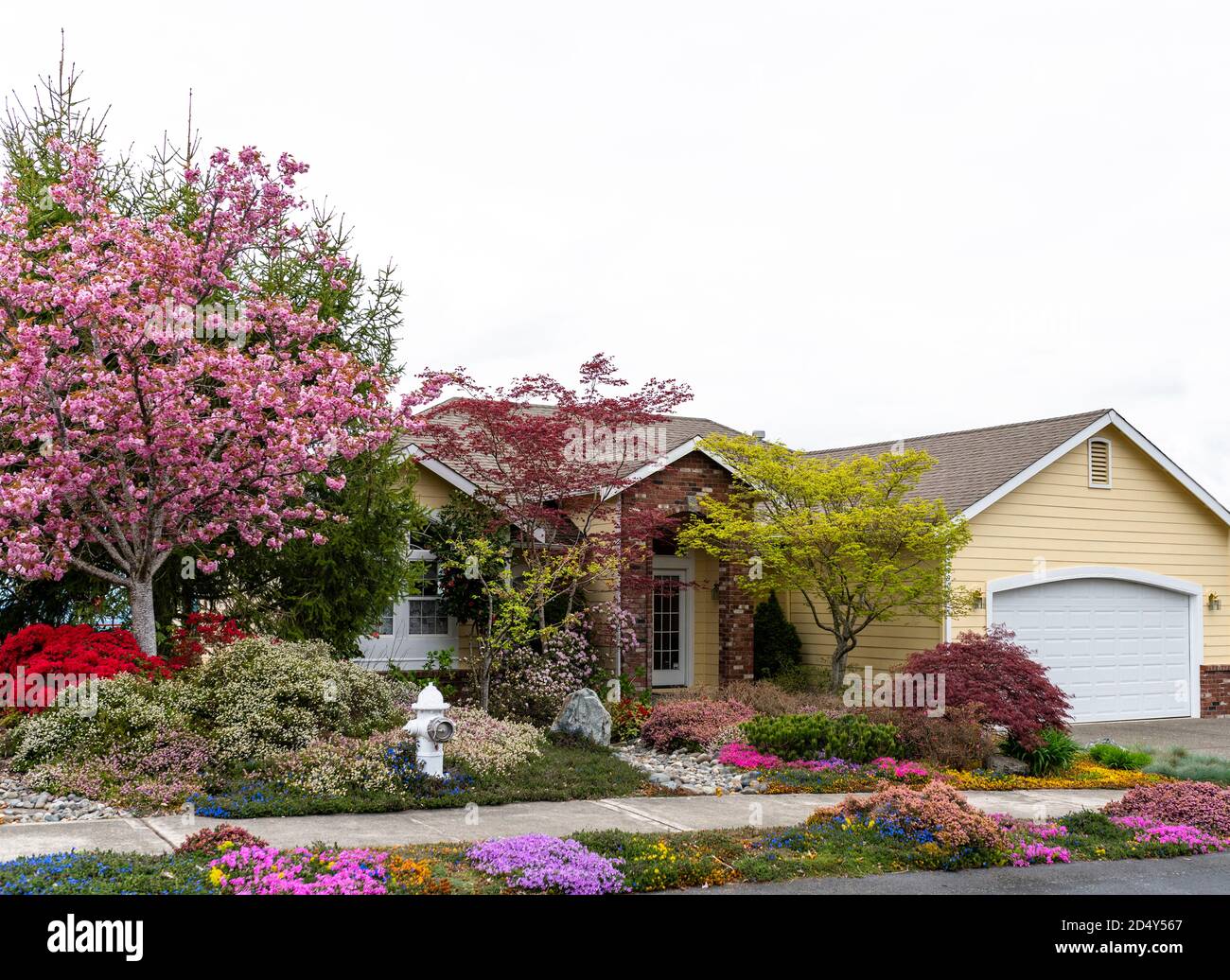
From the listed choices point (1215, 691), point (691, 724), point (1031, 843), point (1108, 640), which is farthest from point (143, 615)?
point (1215, 691)

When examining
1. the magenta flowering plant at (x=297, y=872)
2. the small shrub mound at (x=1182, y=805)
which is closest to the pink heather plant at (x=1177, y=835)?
the small shrub mound at (x=1182, y=805)

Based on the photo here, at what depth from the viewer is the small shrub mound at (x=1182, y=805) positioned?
32.5ft

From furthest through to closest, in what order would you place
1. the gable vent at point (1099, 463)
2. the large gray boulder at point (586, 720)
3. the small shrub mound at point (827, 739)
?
the gable vent at point (1099, 463) → the large gray boulder at point (586, 720) → the small shrub mound at point (827, 739)

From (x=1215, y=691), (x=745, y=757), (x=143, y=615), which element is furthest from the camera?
(x=1215, y=691)

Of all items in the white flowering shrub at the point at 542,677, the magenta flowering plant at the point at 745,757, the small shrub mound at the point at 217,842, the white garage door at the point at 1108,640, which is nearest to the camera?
the small shrub mound at the point at 217,842

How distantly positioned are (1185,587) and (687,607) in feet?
30.2

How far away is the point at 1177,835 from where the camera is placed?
30.9 feet

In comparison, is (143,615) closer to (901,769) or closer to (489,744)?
(489,744)

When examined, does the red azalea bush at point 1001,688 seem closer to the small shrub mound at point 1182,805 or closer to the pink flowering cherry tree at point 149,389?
the small shrub mound at point 1182,805

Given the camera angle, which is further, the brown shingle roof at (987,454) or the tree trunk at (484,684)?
the brown shingle roof at (987,454)

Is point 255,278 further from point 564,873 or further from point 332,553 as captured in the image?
point 564,873

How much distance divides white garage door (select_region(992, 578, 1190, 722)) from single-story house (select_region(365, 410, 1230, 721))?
1.1 inches

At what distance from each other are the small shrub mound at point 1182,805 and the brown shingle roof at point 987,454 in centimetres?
788
